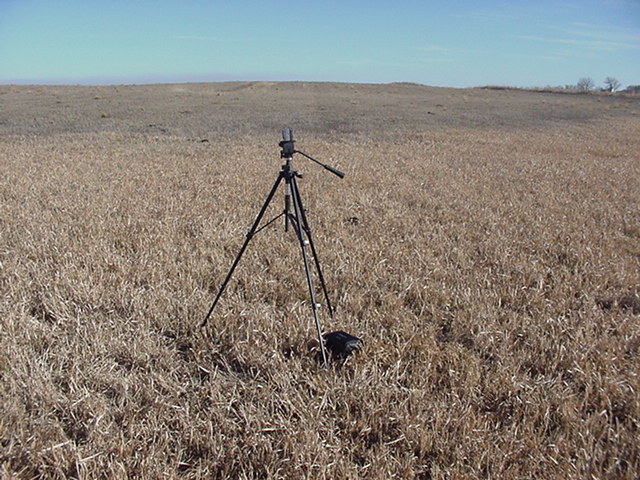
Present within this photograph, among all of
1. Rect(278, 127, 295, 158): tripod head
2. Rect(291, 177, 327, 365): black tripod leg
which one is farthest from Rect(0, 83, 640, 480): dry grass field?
Rect(278, 127, 295, 158): tripod head

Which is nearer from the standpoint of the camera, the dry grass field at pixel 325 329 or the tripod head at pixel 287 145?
the dry grass field at pixel 325 329

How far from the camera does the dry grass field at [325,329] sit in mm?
2264

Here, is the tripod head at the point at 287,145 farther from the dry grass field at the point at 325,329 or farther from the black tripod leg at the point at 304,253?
the dry grass field at the point at 325,329

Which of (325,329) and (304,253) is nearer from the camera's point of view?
(304,253)

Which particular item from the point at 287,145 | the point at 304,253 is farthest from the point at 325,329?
the point at 287,145

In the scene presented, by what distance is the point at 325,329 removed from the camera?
3381 mm

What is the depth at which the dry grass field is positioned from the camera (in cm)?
226

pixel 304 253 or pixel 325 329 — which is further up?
pixel 304 253

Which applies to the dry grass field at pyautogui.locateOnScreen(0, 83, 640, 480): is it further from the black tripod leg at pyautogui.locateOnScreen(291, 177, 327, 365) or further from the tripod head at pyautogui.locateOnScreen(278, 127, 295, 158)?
the tripod head at pyautogui.locateOnScreen(278, 127, 295, 158)

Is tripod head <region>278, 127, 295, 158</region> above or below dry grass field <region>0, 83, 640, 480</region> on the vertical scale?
Result: above

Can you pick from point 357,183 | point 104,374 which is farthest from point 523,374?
point 357,183

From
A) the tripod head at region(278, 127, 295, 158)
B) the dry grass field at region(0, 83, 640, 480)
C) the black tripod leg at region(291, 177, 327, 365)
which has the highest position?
the tripod head at region(278, 127, 295, 158)

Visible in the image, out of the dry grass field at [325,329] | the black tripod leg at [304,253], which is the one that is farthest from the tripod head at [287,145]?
the dry grass field at [325,329]

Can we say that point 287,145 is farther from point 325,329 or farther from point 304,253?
point 325,329
